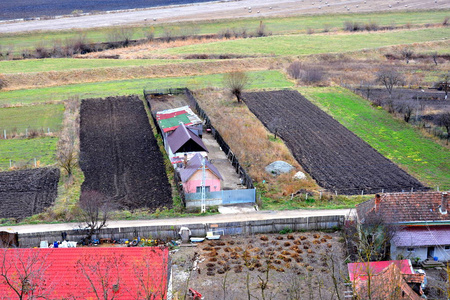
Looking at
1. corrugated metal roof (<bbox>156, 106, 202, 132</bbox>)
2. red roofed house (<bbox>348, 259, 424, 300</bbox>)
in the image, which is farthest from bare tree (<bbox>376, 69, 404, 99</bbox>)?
red roofed house (<bbox>348, 259, 424, 300</bbox>)

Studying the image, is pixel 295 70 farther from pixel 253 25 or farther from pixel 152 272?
pixel 152 272

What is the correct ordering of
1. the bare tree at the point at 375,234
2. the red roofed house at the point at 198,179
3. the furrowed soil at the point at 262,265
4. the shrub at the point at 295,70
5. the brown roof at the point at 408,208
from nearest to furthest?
1. the furrowed soil at the point at 262,265
2. the bare tree at the point at 375,234
3. the brown roof at the point at 408,208
4. the red roofed house at the point at 198,179
5. the shrub at the point at 295,70

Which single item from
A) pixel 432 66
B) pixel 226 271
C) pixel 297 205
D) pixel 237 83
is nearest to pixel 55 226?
pixel 226 271

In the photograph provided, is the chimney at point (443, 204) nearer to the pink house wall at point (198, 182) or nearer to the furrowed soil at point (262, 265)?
the furrowed soil at point (262, 265)

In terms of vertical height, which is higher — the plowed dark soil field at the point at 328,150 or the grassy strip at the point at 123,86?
the grassy strip at the point at 123,86

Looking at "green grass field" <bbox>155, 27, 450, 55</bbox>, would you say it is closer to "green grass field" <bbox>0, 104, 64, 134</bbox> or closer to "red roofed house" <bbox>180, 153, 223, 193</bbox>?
"green grass field" <bbox>0, 104, 64, 134</bbox>

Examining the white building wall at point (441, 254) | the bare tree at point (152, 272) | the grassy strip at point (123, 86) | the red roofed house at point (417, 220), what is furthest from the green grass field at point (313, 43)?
the bare tree at point (152, 272)
